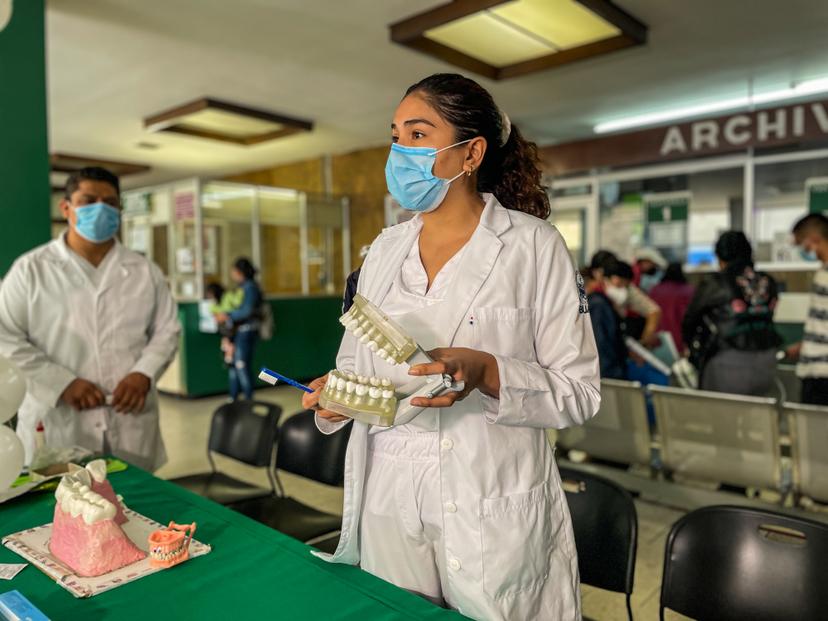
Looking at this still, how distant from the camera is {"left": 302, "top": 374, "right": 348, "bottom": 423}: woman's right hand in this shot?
3.78 ft

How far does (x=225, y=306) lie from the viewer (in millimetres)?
6445

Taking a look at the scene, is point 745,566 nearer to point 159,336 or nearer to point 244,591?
point 244,591

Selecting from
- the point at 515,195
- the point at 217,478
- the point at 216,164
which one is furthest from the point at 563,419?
the point at 216,164

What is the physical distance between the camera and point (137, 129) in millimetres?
7582

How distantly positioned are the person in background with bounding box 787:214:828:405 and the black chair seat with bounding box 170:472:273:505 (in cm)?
308

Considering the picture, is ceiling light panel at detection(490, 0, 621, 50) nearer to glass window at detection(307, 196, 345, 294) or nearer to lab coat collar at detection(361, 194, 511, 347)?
lab coat collar at detection(361, 194, 511, 347)

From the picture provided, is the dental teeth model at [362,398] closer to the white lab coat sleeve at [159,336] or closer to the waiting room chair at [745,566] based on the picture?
the waiting room chair at [745,566]

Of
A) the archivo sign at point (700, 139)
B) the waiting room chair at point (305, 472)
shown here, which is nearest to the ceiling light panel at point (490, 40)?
the archivo sign at point (700, 139)

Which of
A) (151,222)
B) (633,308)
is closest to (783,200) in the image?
(633,308)

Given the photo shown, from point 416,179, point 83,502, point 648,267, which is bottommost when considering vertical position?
point 83,502

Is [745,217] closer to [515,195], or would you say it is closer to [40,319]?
[515,195]

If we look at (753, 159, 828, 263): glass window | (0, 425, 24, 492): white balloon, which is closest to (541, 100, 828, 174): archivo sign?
(753, 159, 828, 263): glass window

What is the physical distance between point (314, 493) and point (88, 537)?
276 cm

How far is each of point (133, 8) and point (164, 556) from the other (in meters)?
4.08
